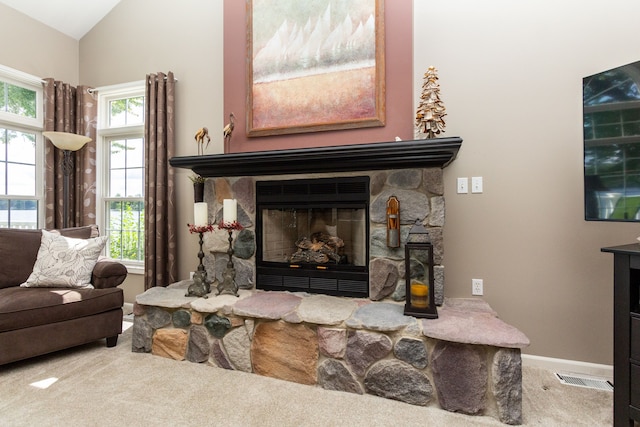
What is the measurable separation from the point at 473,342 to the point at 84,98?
423 centimetres

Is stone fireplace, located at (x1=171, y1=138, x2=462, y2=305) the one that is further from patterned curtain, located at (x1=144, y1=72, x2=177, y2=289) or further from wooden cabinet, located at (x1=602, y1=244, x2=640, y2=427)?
wooden cabinet, located at (x1=602, y1=244, x2=640, y2=427)

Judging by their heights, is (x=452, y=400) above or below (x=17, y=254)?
below

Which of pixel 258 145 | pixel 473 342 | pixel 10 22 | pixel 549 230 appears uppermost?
pixel 10 22

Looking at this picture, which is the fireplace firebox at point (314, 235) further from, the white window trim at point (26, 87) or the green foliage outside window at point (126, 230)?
the white window trim at point (26, 87)

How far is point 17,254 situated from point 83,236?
434 millimetres

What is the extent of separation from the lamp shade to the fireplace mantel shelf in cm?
129

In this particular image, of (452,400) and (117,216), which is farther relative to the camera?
(117,216)

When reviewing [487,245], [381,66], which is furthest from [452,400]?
[381,66]

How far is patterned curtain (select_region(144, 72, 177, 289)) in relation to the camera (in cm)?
311

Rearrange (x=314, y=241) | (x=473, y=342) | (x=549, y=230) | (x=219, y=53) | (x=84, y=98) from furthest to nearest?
(x=84, y=98) → (x=219, y=53) → (x=314, y=241) → (x=549, y=230) → (x=473, y=342)

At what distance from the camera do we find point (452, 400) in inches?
65.5

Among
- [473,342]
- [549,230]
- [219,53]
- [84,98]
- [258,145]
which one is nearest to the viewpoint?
[473,342]

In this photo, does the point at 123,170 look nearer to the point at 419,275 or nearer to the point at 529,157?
the point at 419,275

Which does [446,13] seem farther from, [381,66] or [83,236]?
[83,236]
